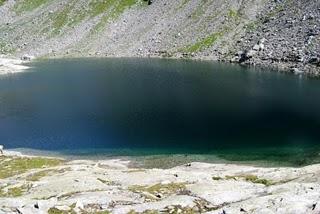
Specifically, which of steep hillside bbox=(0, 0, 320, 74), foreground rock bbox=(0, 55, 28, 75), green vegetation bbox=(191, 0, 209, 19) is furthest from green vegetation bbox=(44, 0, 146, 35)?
green vegetation bbox=(191, 0, 209, 19)

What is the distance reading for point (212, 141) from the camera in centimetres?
6412

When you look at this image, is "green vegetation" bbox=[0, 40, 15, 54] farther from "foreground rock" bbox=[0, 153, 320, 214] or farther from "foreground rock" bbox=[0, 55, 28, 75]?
"foreground rock" bbox=[0, 153, 320, 214]

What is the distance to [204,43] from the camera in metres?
154

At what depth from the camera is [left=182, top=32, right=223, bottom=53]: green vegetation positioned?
152875 mm

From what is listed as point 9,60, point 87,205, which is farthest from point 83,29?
point 87,205

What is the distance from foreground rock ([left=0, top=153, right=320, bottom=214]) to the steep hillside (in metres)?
78.6

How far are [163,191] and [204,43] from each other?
120 metres

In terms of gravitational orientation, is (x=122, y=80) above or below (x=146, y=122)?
above

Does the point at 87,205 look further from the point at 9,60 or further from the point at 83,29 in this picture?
the point at 83,29

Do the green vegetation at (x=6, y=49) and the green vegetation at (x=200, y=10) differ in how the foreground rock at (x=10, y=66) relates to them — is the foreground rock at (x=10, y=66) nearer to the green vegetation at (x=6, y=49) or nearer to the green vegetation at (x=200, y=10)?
the green vegetation at (x=6, y=49)

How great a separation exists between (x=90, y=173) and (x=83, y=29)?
145 meters

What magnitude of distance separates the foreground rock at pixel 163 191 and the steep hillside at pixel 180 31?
258 feet

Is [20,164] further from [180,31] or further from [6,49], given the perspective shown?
[6,49]

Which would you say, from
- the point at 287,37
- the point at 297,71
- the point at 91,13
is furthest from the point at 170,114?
the point at 91,13
